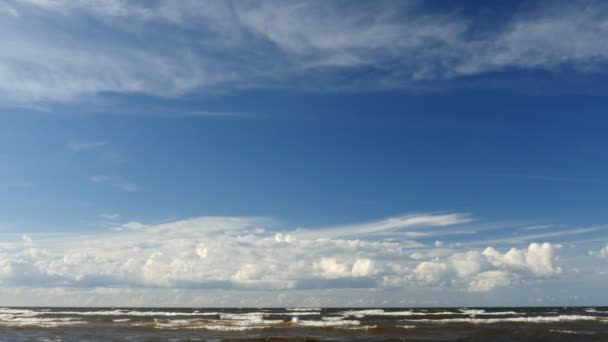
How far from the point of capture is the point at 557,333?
45.6 m

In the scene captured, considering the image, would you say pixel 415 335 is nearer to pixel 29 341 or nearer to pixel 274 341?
pixel 274 341

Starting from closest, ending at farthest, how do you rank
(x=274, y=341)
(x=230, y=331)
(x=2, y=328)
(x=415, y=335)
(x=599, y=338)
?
(x=274, y=341) → (x=599, y=338) → (x=415, y=335) → (x=230, y=331) → (x=2, y=328)

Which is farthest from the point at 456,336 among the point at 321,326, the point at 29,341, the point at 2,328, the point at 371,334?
the point at 2,328

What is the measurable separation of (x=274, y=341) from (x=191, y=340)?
24.2 ft

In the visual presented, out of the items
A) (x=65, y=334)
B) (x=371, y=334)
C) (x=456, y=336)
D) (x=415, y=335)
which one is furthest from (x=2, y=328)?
(x=456, y=336)

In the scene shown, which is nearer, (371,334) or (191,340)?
(191,340)

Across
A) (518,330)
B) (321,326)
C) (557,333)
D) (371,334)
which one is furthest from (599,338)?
(321,326)

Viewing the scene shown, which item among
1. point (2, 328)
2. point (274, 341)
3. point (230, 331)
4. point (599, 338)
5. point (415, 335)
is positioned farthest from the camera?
point (2, 328)

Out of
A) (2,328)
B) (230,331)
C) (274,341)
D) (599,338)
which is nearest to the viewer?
(274,341)

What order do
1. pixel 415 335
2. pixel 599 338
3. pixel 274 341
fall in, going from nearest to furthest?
pixel 274 341 → pixel 599 338 → pixel 415 335

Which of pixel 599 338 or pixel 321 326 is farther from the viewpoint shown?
pixel 321 326

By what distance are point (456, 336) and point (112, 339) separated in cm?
3092

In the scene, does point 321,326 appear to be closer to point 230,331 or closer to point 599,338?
point 230,331

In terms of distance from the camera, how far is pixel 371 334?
45.7 meters
